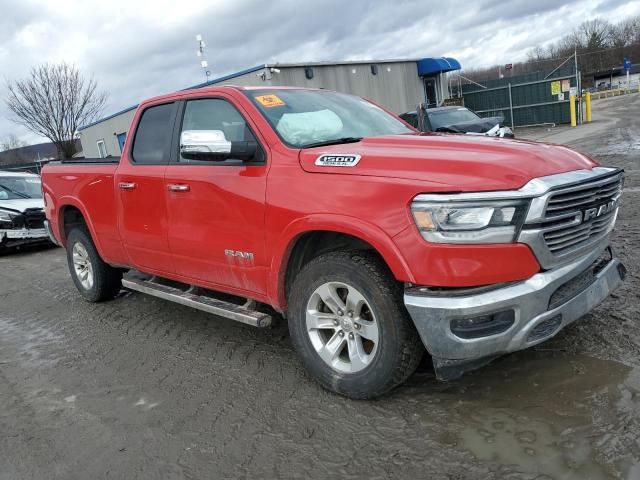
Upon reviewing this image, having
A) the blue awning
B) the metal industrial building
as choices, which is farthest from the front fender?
the blue awning

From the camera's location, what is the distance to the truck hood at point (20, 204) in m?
10.4

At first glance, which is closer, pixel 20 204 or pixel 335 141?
pixel 335 141

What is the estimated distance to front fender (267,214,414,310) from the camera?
276 cm

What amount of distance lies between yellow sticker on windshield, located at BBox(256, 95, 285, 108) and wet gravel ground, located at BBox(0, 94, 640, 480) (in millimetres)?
1801

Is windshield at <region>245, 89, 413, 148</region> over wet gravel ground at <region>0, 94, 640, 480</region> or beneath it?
over

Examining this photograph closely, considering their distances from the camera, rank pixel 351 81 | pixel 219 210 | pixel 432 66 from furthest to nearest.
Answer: pixel 432 66
pixel 351 81
pixel 219 210

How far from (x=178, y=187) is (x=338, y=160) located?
1468mm

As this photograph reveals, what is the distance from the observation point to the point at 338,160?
121 inches

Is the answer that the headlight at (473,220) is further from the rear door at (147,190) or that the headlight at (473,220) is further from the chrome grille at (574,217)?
the rear door at (147,190)

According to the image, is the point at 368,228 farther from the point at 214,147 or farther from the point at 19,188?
the point at 19,188

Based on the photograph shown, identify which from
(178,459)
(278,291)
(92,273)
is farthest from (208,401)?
(92,273)

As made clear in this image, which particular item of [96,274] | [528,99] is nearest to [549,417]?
[96,274]

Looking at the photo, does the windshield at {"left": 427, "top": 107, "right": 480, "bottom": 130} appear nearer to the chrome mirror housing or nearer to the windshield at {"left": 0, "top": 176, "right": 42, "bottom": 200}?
the windshield at {"left": 0, "top": 176, "right": 42, "bottom": 200}

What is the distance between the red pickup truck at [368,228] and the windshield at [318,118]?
17 mm
